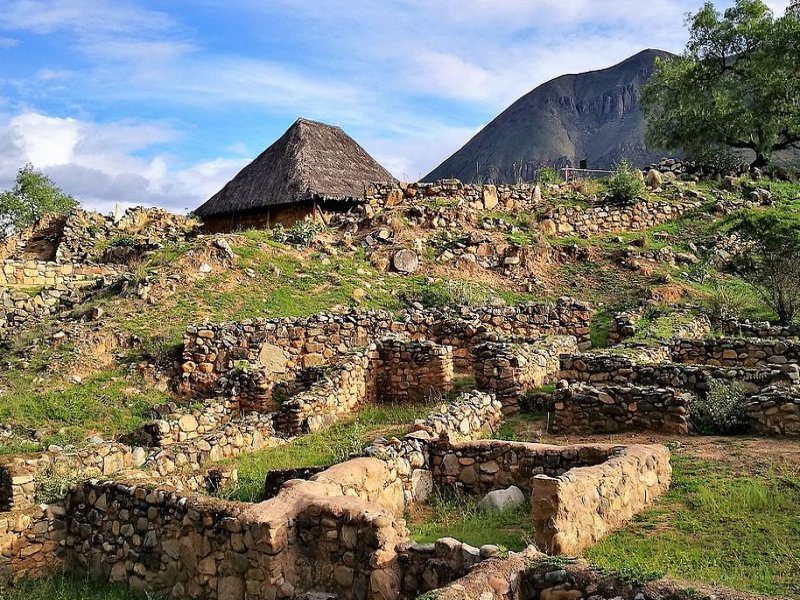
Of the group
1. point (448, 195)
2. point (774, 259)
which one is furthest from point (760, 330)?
point (448, 195)

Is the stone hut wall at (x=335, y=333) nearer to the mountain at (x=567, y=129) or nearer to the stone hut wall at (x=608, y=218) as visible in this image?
the stone hut wall at (x=608, y=218)

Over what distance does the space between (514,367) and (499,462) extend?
3.59m

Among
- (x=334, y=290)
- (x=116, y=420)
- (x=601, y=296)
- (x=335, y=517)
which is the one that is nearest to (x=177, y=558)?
(x=335, y=517)

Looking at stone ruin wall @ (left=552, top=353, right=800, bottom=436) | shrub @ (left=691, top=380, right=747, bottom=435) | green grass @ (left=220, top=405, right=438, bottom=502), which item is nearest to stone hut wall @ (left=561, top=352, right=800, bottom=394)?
stone ruin wall @ (left=552, top=353, right=800, bottom=436)

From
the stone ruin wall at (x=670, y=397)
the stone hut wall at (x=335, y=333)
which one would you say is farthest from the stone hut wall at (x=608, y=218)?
the stone ruin wall at (x=670, y=397)

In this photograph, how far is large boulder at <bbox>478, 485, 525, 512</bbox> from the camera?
23.2ft

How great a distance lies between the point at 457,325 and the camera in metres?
14.5

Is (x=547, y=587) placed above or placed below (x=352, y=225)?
below

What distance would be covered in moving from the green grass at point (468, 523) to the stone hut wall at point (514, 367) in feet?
11.4

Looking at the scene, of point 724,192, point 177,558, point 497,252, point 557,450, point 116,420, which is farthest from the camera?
point 724,192

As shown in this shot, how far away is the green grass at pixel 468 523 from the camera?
6148mm

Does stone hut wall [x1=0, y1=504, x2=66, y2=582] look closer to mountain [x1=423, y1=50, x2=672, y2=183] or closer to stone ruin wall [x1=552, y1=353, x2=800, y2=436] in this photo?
stone ruin wall [x1=552, y1=353, x2=800, y2=436]

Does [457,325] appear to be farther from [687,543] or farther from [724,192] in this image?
[724,192]

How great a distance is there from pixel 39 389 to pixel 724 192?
73.0 ft
